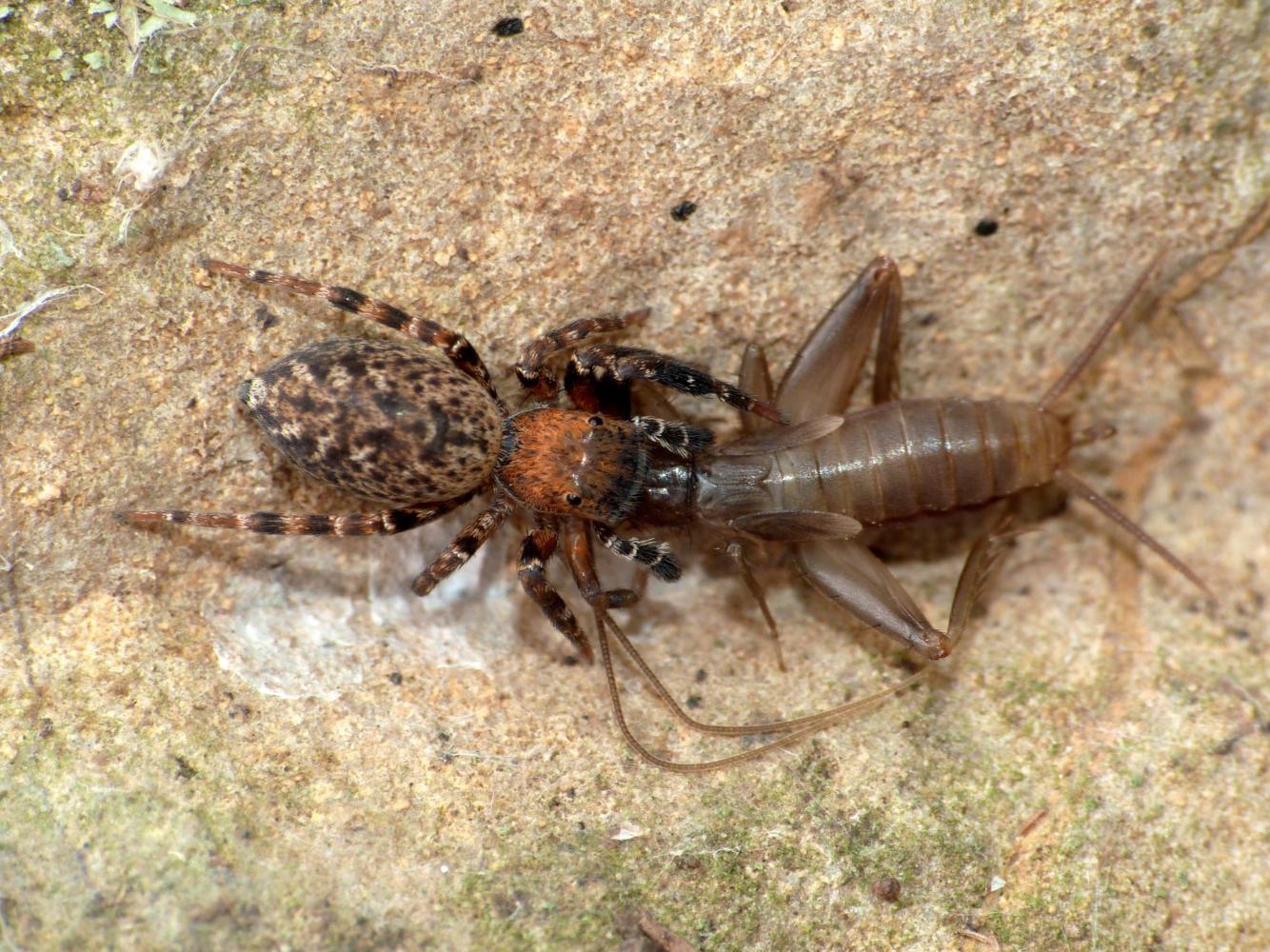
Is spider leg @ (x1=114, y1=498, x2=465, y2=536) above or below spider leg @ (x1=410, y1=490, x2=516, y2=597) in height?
above

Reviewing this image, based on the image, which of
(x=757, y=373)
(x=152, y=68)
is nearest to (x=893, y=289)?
(x=757, y=373)

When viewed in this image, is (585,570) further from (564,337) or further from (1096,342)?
(1096,342)

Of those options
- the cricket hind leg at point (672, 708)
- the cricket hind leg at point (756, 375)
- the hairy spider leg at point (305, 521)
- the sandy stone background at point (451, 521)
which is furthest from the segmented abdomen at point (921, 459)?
the hairy spider leg at point (305, 521)

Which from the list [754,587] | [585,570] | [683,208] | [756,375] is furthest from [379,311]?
[754,587]

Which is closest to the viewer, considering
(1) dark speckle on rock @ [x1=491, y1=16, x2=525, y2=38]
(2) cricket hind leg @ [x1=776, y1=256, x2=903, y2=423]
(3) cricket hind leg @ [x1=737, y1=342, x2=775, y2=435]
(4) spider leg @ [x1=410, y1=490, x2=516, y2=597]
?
(1) dark speckle on rock @ [x1=491, y1=16, x2=525, y2=38]

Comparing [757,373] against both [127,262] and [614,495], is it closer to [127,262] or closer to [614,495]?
[614,495]

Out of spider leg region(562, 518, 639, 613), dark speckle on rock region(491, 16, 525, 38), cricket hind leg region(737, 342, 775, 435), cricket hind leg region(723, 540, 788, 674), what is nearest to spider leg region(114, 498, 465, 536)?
spider leg region(562, 518, 639, 613)

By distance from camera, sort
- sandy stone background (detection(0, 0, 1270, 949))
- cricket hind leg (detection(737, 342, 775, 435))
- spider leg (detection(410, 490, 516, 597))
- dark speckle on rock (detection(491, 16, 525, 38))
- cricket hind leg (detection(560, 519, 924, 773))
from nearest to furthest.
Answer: sandy stone background (detection(0, 0, 1270, 949)), dark speckle on rock (detection(491, 16, 525, 38)), cricket hind leg (detection(560, 519, 924, 773)), spider leg (detection(410, 490, 516, 597)), cricket hind leg (detection(737, 342, 775, 435))

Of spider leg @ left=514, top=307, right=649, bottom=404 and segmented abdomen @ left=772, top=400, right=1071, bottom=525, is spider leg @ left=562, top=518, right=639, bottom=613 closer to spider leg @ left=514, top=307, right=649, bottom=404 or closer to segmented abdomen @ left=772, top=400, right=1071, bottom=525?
spider leg @ left=514, top=307, right=649, bottom=404
